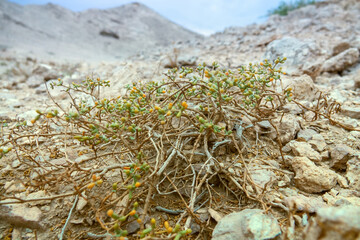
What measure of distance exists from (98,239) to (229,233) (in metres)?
0.83

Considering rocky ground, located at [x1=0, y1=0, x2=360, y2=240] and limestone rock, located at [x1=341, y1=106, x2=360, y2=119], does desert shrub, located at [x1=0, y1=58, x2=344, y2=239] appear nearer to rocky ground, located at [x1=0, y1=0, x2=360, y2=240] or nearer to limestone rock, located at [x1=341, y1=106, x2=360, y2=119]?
rocky ground, located at [x1=0, y1=0, x2=360, y2=240]

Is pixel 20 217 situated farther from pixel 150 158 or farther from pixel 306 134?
pixel 306 134

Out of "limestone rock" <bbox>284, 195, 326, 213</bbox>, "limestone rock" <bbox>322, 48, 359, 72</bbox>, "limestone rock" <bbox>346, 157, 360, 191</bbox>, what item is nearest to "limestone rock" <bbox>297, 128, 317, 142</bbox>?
"limestone rock" <bbox>346, 157, 360, 191</bbox>

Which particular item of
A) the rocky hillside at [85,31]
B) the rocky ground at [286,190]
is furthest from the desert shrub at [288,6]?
the rocky ground at [286,190]

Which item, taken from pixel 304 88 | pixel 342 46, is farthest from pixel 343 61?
pixel 304 88

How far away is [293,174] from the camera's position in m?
1.64

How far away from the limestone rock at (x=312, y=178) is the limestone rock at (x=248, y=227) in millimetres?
491

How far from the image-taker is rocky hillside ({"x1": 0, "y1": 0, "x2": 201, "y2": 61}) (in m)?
12.7

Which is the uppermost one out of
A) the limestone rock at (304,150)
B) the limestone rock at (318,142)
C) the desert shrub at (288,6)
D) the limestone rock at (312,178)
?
the desert shrub at (288,6)

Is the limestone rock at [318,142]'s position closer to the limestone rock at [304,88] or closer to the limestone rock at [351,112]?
the limestone rock at [351,112]

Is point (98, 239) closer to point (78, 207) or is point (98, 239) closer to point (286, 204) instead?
point (78, 207)

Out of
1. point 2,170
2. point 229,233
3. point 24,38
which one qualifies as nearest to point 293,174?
point 229,233

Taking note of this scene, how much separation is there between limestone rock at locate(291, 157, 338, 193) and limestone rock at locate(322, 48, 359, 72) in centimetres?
316

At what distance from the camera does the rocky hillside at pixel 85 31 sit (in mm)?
12672
